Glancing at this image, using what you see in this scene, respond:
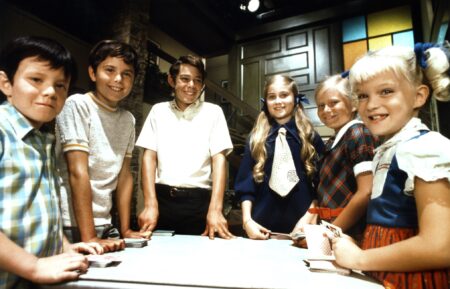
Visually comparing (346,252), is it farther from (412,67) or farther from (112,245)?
(112,245)

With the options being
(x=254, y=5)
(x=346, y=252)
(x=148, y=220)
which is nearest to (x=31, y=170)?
(x=148, y=220)

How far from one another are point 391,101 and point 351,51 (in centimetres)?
492

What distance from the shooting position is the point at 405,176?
0.75 meters

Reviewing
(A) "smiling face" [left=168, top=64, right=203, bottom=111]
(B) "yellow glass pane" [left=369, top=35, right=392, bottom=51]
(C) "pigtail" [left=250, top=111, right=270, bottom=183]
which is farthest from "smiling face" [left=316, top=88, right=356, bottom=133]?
(B) "yellow glass pane" [left=369, top=35, right=392, bottom=51]

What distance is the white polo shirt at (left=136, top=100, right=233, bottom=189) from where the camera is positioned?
65.6 inches

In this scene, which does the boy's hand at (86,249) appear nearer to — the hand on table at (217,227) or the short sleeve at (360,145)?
the hand on table at (217,227)

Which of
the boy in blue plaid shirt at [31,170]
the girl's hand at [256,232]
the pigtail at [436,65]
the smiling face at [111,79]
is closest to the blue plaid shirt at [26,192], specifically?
the boy in blue plaid shirt at [31,170]

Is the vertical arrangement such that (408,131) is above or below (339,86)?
below

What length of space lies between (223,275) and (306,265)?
29 cm

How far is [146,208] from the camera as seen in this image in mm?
1486

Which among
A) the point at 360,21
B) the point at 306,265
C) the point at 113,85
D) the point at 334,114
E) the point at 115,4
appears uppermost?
the point at 360,21

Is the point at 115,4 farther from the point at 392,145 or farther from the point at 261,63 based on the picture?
the point at 392,145

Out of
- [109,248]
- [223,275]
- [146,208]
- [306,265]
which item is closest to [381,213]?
[306,265]

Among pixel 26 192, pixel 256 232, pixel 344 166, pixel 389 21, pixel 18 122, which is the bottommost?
pixel 256 232
